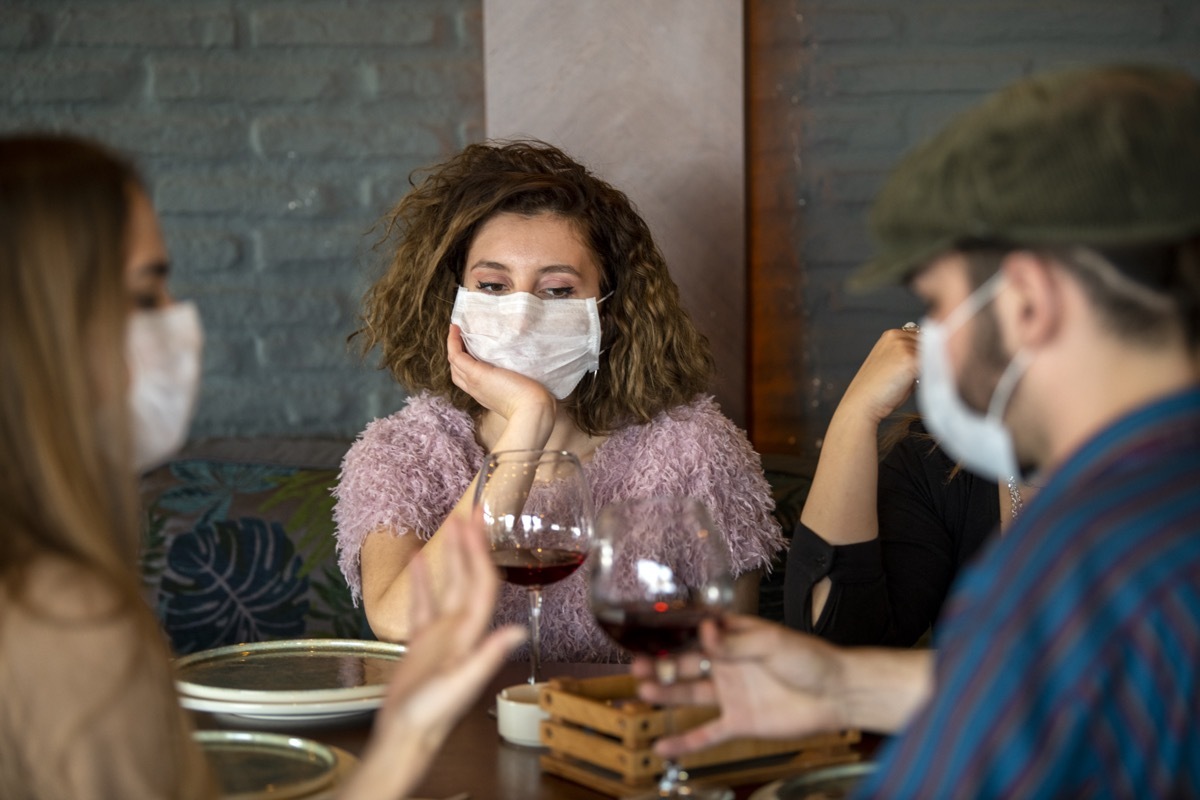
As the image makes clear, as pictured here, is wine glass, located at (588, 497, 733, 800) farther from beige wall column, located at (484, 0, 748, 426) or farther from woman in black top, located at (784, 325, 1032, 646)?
beige wall column, located at (484, 0, 748, 426)

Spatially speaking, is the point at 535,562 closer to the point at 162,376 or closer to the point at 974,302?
the point at 162,376

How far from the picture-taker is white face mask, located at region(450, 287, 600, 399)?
2.03 metres

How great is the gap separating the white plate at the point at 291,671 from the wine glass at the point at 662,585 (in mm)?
347

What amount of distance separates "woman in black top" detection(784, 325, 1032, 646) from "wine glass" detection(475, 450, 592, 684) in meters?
0.55

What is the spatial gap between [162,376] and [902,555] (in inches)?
46.8

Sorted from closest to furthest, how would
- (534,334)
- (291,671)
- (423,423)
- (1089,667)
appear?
(1089,667), (291,671), (534,334), (423,423)

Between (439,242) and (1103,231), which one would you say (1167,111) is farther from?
(439,242)

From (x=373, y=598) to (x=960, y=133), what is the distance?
1.24m

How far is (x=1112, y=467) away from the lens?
0.76 meters

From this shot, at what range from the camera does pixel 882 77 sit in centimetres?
244

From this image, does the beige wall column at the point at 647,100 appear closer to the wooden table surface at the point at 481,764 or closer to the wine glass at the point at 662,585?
the wooden table surface at the point at 481,764

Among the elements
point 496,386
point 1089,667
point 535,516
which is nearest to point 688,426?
point 496,386

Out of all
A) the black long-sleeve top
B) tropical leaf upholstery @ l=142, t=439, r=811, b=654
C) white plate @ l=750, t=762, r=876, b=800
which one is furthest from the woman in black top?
white plate @ l=750, t=762, r=876, b=800

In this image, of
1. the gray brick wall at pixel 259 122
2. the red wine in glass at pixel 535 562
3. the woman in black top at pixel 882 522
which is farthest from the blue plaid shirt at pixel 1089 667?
the gray brick wall at pixel 259 122
